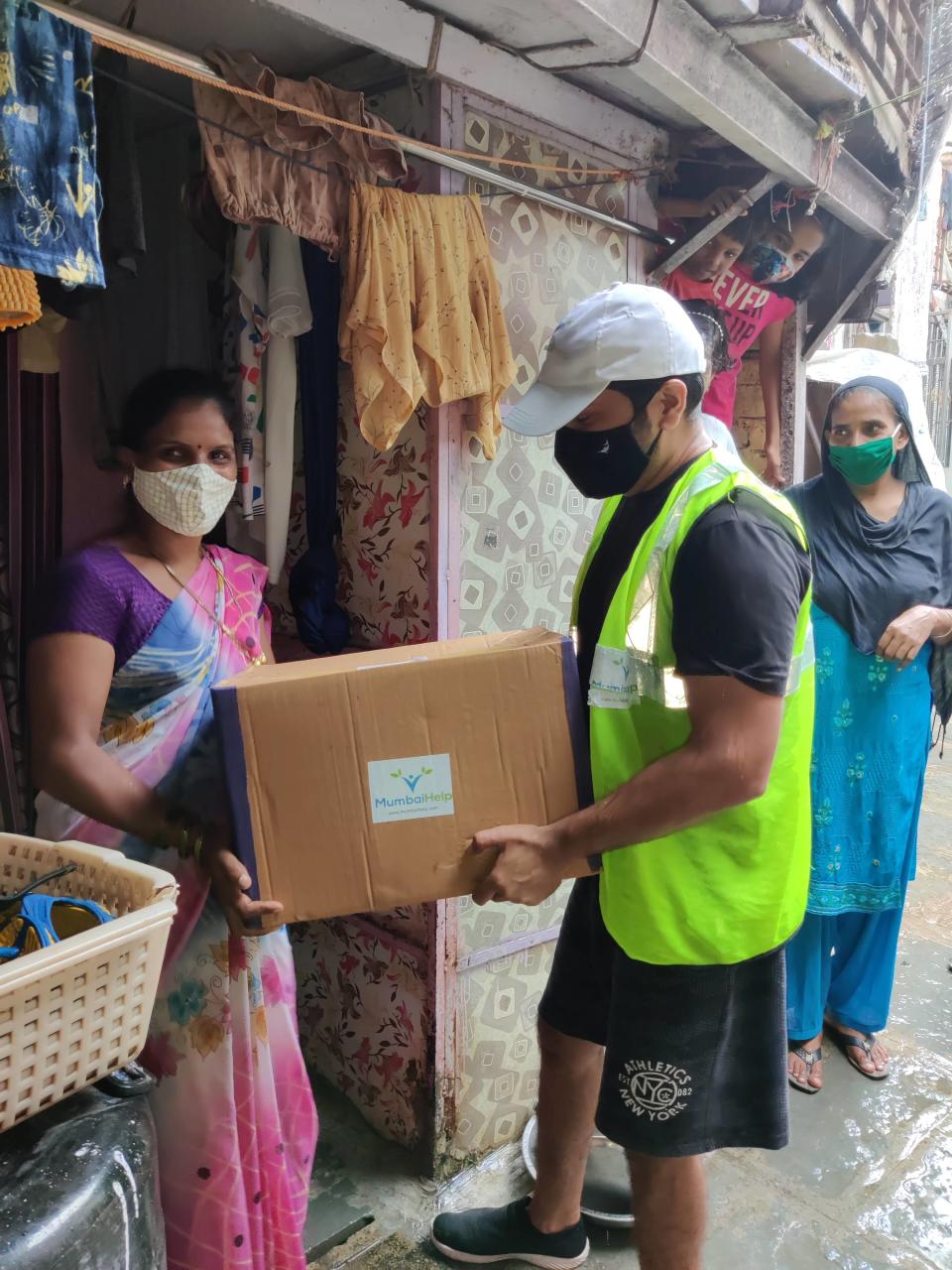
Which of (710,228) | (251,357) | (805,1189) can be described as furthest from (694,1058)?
(710,228)

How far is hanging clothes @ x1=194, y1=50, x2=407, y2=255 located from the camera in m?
1.72

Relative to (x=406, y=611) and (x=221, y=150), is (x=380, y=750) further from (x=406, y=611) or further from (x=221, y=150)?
(x=221, y=150)

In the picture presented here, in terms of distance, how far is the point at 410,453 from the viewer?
2145mm

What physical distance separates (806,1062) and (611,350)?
223 cm

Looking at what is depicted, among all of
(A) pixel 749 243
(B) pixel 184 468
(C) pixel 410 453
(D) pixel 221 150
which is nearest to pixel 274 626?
(C) pixel 410 453

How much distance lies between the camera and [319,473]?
228 cm

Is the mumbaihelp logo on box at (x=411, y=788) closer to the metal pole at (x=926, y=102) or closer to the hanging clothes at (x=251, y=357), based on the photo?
the hanging clothes at (x=251, y=357)

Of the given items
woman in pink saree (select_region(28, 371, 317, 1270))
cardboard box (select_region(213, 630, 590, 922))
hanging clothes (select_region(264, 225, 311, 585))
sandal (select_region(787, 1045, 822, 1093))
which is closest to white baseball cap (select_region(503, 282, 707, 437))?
cardboard box (select_region(213, 630, 590, 922))

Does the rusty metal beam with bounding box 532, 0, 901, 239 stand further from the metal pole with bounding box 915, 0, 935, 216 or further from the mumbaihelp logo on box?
the mumbaihelp logo on box

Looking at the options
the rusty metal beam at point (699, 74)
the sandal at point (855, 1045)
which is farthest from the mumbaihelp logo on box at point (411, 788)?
the sandal at point (855, 1045)

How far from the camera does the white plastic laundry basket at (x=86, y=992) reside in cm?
89

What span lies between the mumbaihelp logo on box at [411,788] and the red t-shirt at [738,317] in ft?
7.01

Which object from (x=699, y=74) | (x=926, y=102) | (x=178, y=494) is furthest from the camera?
(x=926, y=102)

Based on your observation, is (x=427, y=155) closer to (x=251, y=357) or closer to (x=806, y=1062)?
(x=251, y=357)
